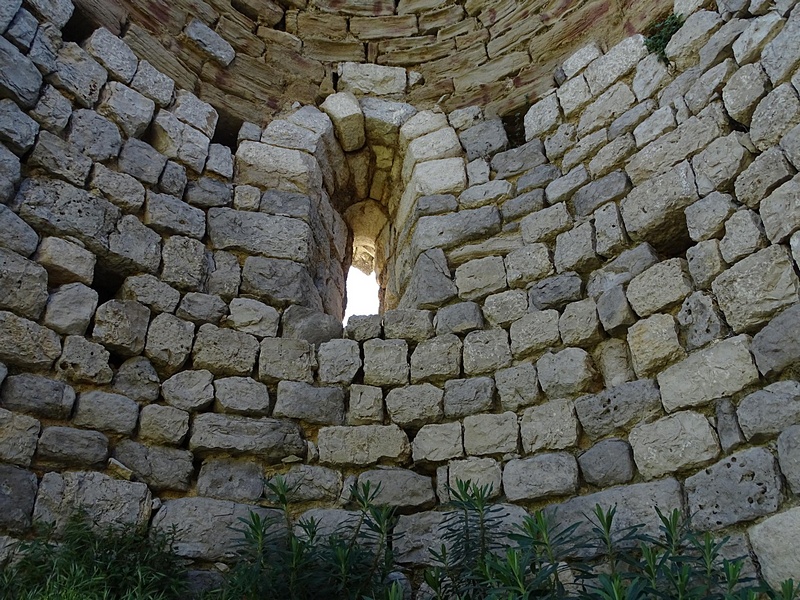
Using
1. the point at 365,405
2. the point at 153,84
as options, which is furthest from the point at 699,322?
the point at 153,84

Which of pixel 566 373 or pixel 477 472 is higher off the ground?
pixel 566 373

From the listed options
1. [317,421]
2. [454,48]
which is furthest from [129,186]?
[454,48]

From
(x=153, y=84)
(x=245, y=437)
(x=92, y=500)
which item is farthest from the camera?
(x=153, y=84)

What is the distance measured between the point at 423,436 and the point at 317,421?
1.88 feet

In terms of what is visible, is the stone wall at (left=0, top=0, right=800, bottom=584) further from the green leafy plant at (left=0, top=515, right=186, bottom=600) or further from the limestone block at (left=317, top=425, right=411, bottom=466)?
the green leafy plant at (left=0, top=515, right=186, bottom=600)

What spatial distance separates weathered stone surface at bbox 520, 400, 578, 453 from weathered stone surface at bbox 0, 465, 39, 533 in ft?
7.38

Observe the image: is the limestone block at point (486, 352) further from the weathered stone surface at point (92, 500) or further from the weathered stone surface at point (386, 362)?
the weathered stone surface at point (92, 500)

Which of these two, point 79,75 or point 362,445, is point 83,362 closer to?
point 362,445

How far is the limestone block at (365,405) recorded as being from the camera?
3975 millimetres

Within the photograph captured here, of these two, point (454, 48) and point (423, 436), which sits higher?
point (454, 48)

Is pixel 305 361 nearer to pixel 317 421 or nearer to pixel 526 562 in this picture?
pixel 317 421

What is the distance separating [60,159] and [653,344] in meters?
3.21

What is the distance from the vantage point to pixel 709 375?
124 inches

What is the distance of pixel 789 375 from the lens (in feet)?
9.55
